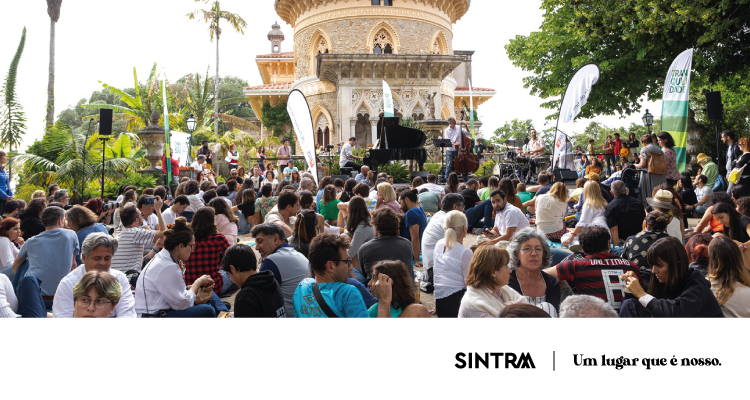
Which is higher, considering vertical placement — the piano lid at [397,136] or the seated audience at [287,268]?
the piano lid at [397,136]

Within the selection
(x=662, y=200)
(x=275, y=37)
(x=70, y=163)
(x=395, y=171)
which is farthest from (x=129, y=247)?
(x=275, y=37)

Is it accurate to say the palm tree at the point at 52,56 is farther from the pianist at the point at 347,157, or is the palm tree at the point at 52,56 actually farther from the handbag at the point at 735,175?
the handbag at the point at 735,175

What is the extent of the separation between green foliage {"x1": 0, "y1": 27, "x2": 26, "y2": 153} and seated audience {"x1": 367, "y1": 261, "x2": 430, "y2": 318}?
20.8 meters

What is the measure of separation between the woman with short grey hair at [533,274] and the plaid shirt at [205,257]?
3214 millimetres

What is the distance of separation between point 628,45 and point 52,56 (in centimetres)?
2704

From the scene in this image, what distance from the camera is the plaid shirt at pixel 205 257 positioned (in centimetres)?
588

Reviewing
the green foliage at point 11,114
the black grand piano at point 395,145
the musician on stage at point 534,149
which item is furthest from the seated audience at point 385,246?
the green foliage at point 11,114

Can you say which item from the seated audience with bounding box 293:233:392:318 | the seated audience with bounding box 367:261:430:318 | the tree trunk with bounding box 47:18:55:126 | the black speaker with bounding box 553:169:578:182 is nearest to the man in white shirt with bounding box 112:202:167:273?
the seated audience with bounding box 293:233:392:318

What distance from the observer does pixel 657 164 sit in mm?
10180

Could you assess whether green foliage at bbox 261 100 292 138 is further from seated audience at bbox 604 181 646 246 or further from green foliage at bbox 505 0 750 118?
seated audience at bbox 604 181 646 246

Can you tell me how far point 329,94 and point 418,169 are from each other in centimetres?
1114

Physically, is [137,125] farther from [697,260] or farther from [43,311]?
[697,260]

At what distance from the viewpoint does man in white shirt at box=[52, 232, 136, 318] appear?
4.05 meters

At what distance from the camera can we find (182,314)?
4.69m
